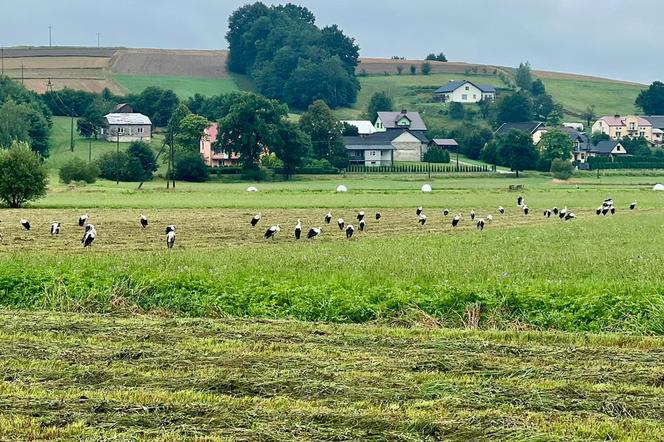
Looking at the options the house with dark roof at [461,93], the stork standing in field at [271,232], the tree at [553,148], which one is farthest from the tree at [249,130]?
the stork standing in field at [271,232]

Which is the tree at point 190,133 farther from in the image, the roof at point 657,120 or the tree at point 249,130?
the roof at point 657,120

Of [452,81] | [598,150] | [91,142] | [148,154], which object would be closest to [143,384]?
[148,154]

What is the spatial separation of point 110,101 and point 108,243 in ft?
403

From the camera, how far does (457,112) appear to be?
170 meters

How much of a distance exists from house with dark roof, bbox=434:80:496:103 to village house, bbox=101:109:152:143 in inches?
2498

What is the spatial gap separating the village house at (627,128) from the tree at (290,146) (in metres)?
69.0

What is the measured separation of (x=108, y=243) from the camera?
32.1m

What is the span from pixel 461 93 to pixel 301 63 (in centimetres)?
2963

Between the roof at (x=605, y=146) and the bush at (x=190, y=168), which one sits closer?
the bush at (x=190, y=168)

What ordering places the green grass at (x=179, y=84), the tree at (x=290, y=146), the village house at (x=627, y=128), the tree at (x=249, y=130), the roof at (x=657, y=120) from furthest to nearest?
the green grass at (x=179, y=84), the roof at (x=657, y=120), the village house at (x=627, y=128), the tree at (x=249, y=130), the tree at (x=290, y=146)

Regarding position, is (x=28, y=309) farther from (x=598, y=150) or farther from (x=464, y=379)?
(x=598, y=150)

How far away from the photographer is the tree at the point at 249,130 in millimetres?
110500

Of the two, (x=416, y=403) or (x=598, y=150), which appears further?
(x=598, y=150)

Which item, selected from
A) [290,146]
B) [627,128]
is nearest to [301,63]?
[627,128]
